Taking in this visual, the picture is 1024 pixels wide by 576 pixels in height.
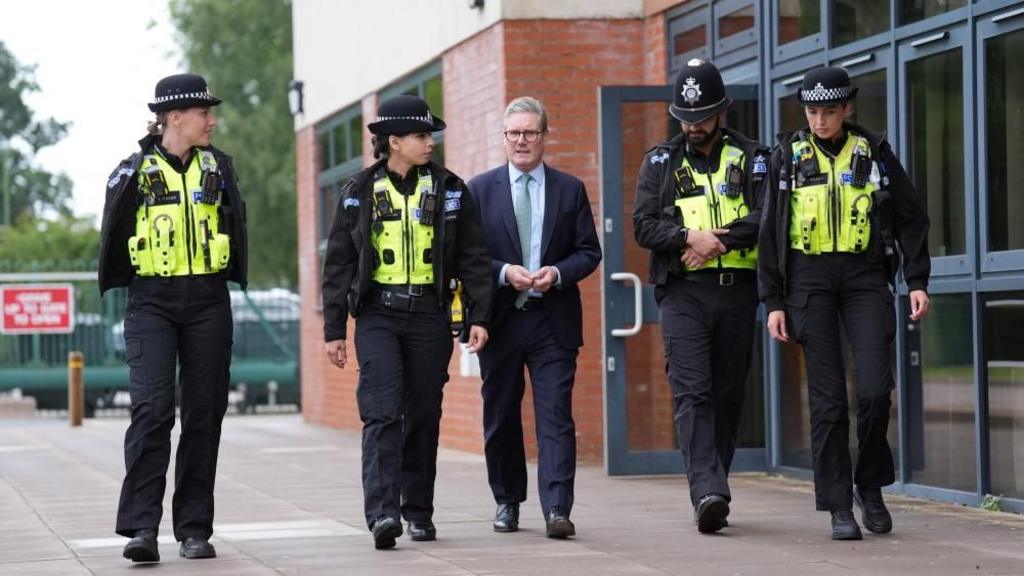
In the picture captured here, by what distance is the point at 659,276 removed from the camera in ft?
28.9

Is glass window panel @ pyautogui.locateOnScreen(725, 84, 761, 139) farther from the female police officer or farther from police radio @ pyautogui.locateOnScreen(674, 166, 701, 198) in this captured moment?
the female police officer

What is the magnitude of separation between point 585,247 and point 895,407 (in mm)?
2627

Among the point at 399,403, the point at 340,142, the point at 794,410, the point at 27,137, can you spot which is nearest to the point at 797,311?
the point at 399,403

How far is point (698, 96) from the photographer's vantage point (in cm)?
863

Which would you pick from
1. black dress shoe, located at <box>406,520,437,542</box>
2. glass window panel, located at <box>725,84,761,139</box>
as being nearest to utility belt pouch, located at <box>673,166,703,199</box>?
black dress shoe, located at <box>406,520,437,542</box>

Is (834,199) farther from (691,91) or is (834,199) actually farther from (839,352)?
(691,91)

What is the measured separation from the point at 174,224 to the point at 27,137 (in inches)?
3726

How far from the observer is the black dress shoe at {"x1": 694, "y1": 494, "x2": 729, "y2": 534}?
8453 millimetres

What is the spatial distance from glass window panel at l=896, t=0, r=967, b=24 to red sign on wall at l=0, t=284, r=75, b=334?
16656 mm

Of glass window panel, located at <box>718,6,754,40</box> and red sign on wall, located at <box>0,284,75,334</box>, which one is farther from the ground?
glass window panel, located at <box>718,6,754,40</box>

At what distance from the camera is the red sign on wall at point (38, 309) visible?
25281mm

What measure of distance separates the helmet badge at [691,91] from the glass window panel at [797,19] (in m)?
3.03

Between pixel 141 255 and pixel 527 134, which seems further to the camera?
pixel 527 134

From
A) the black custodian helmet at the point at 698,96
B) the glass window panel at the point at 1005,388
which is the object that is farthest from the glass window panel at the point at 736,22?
the black custodian helmet at the point at 698,96
